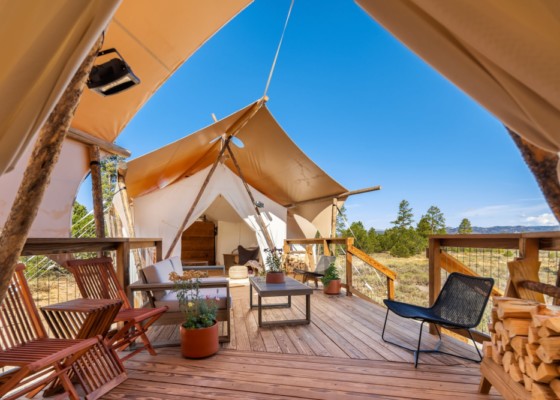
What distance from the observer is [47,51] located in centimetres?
101

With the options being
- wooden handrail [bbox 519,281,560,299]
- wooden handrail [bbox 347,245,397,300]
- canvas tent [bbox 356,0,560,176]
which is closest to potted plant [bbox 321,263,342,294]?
wooden handrail [bbox 347,245,397,300]

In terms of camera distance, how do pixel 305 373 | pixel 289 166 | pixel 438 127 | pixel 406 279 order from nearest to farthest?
pixel 305 373 → pixel 289 166 → pixel 406 279 → pixel 438 127

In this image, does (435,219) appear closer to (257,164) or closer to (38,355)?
(257,164)

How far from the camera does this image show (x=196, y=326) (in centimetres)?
255

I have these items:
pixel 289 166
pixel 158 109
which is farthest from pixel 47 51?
pixel 158 109

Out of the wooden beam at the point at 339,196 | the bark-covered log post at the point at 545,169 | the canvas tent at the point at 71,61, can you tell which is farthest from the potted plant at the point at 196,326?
the wooden beam at the point at 339,196

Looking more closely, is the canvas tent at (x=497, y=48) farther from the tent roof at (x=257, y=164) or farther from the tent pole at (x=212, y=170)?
the tent pole at (x=212, y=170)

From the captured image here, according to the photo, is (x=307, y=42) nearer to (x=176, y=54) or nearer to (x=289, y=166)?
(x=289, y=166)

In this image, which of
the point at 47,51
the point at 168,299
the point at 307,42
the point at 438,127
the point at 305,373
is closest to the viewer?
the point at 47,51

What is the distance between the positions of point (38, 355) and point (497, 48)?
243 centimetres

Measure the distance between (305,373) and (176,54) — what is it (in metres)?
3.28

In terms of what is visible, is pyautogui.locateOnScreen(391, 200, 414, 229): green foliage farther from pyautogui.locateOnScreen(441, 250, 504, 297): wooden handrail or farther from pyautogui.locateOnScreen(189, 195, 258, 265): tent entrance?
pyautogui.locateOnScreen(441, 250, 504, 297): wooden handrail

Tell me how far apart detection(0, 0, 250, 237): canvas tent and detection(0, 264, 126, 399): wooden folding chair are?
784 mm

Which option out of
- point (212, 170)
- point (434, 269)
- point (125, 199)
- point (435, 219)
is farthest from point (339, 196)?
point (435, 219)
